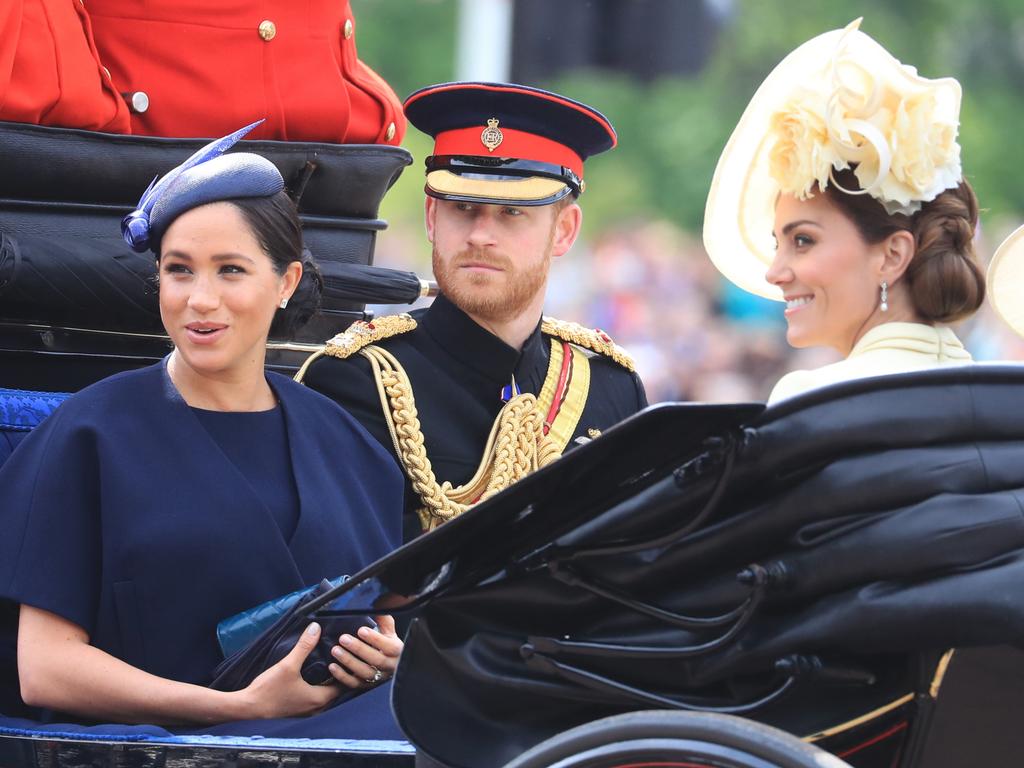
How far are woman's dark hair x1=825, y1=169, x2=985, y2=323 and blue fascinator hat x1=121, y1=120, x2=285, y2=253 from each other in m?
1.02

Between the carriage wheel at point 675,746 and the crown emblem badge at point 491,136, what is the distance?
2.07 m

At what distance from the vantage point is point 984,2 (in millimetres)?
16219

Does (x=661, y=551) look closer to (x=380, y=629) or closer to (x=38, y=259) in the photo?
(x=380, y=629)

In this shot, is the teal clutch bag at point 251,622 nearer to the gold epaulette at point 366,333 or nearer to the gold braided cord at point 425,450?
the gold braided cord at point 425,450

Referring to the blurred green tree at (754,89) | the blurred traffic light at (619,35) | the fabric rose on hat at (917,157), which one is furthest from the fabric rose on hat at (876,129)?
the blurred green tree at (754,89)

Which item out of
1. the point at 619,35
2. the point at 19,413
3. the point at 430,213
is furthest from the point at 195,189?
the point at 619,35

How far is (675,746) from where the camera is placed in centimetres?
209

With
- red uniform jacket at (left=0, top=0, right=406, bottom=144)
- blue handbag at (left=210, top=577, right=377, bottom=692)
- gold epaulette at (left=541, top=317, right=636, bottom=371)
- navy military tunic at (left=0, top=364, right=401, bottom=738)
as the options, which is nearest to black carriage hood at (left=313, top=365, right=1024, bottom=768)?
blue handbag at (left=210, top=577, right=377, bottom=692)

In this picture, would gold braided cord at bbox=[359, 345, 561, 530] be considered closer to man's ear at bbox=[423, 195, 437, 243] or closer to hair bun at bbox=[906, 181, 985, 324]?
man's ear at bbox=[423, 195, 437, 243]

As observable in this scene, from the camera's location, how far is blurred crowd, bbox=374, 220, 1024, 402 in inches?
401

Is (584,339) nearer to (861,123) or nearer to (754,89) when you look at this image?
(861,123)

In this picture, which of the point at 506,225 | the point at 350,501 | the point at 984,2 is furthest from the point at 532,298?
the point at 984,2

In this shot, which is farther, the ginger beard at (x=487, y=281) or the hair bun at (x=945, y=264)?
the ginger beard at (x=487, y=281)

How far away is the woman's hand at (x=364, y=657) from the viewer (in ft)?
9.05
